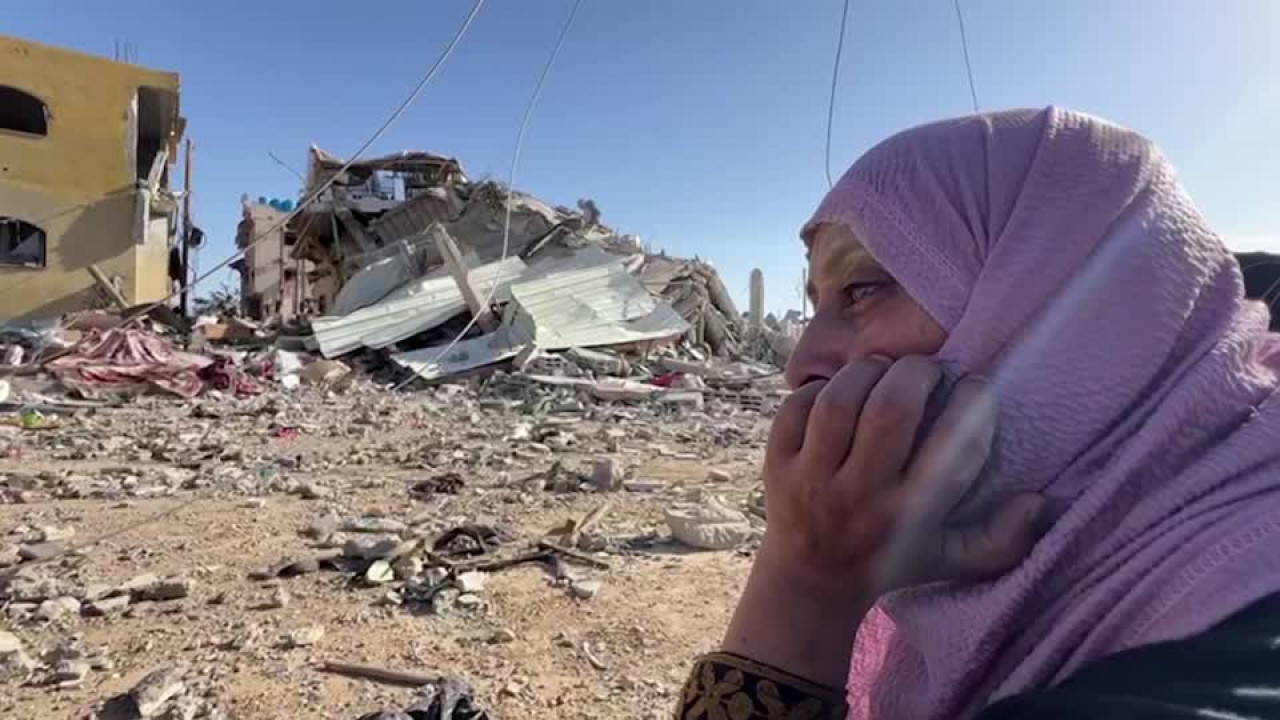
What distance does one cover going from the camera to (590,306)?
1427 cm

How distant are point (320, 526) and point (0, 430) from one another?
529cm

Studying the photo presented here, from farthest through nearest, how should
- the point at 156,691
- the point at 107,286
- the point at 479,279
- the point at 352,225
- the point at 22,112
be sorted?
the point at 352,225 → the point at 22,112 → the point at 107,286 → the point at 479,279 → the point at 156,691

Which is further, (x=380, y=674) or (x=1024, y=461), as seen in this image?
(x=380, y=674)

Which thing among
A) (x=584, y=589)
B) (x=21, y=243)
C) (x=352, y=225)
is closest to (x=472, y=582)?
(x=584, y=589)

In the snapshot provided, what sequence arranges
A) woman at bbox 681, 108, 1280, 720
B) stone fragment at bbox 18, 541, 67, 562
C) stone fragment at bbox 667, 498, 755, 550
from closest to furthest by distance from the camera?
woman at bbox 681, 108, 1280, 720, stone fragment at bbox 18, 541, 67, 562, stone fragment at bbox 667, 498, 755, 550

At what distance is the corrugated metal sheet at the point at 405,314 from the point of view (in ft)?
43.4

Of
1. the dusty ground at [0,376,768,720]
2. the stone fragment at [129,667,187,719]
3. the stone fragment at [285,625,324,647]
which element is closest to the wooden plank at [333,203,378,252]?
the dusty ground at [0,376,768,720]

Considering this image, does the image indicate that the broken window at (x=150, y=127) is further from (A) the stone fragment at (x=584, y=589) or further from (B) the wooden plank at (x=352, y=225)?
(A) the stone fragment at (x=584, y=589)

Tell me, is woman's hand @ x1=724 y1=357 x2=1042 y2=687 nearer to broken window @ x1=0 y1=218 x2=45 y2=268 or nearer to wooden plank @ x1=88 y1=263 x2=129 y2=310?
wooden plank @ x1=88 y1=263 x2=129 y2=310

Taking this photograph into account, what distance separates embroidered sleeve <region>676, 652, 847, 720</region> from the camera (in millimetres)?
889

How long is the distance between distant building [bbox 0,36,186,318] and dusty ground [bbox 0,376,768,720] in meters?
9.76

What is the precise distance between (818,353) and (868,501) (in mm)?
235

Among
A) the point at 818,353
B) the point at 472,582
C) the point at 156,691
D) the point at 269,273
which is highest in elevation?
the point at 818,353

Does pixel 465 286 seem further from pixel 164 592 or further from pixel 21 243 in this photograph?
pixel 164 592
